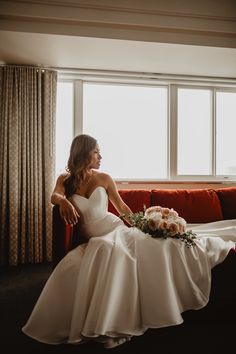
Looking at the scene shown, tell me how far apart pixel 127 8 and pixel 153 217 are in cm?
232

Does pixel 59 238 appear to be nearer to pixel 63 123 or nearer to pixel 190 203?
pixel 190 203

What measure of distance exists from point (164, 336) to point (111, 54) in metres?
3.03

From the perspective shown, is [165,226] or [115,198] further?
[115,198]

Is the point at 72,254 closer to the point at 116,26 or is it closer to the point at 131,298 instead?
the point at 131,298

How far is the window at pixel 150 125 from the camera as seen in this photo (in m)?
3.83

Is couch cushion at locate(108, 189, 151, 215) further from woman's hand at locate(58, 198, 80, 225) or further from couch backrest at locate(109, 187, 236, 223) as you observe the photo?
woman's hand at locate(58, 198, 80, 225)

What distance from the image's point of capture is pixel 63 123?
3.81 m

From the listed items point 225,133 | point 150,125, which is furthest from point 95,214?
point 225,133

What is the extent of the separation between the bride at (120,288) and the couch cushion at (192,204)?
919 millimetres

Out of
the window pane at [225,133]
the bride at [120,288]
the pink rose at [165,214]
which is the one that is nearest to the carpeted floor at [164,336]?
the bride at [120,288]

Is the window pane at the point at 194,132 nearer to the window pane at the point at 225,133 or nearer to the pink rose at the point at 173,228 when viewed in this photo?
the window pane at the point at 225,133

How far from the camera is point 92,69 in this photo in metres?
3.65

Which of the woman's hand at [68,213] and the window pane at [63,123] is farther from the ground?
the window pane at [63,123]

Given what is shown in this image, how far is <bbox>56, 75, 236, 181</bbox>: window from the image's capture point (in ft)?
12.6
